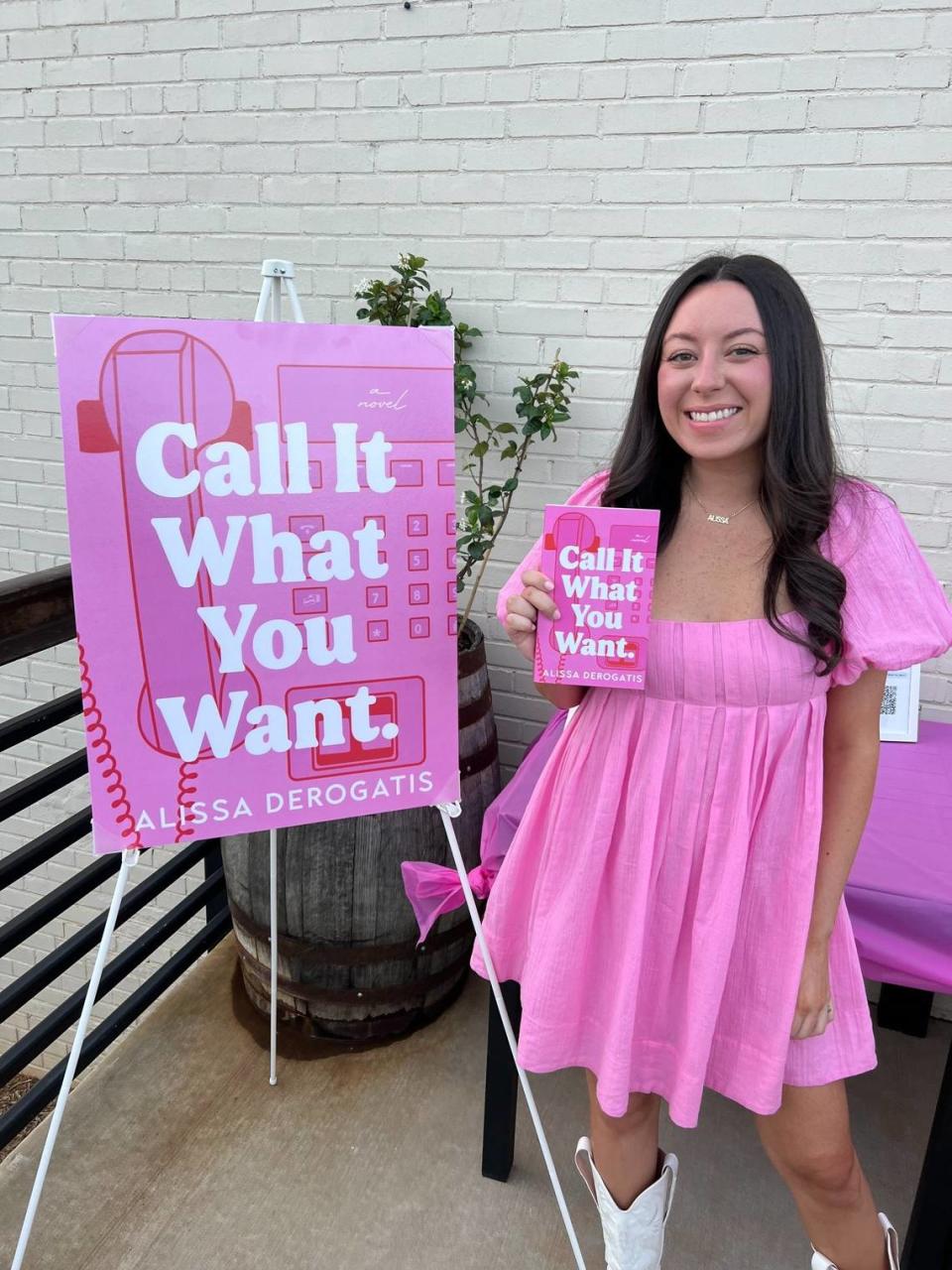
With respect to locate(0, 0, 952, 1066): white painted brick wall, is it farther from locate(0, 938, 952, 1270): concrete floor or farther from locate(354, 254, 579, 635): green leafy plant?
locate(0, 938, 952, 1270): concrete floor

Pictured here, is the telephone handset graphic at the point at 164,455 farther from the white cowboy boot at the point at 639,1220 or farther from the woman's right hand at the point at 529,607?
the white cowboy boot at the point at 639,1220

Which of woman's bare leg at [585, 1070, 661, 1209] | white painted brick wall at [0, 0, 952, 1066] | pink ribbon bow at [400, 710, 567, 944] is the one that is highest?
white painted brick wall at [0, 0, 952, 1066]

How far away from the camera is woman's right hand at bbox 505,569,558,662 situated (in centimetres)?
105

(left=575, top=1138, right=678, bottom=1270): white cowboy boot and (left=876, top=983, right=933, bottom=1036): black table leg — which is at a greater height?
(left=575, top=1138, right=678, bottom=1270): white cowboy boot

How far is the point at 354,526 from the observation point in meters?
1.25

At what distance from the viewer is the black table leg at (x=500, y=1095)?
1.53m

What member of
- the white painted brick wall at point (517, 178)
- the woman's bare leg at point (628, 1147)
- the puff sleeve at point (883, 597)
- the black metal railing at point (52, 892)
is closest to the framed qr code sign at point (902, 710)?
the white painted brick wall at point (517, 178)

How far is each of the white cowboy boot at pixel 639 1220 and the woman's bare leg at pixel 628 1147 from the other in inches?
0.5

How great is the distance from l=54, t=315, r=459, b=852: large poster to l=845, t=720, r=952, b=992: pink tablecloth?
0.67 m

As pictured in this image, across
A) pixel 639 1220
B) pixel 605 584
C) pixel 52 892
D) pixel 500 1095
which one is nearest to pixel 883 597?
pixel 605 584

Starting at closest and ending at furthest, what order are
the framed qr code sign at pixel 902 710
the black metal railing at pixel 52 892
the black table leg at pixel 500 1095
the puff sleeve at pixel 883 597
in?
the puff sleeve at pixel 883 597, the black metal railing at pixel 52 892, the black table leg at pixel 500 1095, the framed qr code sign at pixel 902 710

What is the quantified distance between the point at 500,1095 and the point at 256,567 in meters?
1.08

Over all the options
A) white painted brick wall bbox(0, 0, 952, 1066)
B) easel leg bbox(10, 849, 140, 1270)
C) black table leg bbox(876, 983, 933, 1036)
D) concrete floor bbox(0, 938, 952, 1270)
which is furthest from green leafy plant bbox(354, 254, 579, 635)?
black table leg bbox(876, 983, 933, 1036)

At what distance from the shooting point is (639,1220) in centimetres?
125
